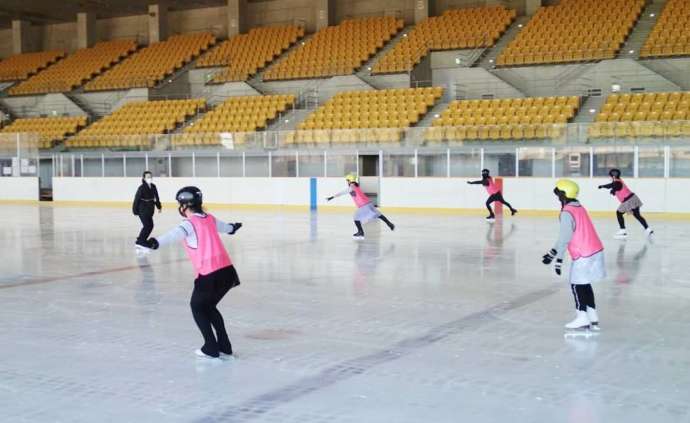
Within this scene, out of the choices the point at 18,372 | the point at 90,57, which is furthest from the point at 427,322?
Answer: the point at 90,57

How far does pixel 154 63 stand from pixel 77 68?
17.4 ft

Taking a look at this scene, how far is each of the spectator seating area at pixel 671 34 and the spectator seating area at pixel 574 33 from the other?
4.04 ft

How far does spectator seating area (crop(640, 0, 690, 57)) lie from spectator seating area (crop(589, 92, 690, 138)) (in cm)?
314

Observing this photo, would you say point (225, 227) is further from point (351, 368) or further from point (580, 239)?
point (580, 239)

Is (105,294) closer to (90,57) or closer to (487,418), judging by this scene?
(487,418)

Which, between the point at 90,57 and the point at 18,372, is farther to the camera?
the point at 90,57

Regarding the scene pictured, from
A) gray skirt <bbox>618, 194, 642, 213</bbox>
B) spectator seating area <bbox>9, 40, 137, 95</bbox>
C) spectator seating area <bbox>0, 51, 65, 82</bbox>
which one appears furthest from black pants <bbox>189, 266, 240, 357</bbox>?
spectator seating area <bbox>0, 51, 65, 82</bbox>

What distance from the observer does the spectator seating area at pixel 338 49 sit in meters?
37.4

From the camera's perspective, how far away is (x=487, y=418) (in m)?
5.37

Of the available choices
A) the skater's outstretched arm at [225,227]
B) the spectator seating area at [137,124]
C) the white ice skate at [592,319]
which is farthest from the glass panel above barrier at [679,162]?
the skater's outstretched arm at [225,227]

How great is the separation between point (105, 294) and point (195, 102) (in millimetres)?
28402

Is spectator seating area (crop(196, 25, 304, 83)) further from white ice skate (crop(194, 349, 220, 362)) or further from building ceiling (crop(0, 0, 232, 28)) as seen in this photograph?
white ice skate (crop(194, 349, 220, 362))

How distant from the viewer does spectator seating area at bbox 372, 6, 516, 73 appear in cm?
3562

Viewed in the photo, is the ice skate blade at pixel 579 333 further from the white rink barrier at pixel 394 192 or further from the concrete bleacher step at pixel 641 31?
the concrete bleacher step at pixel 641 31
